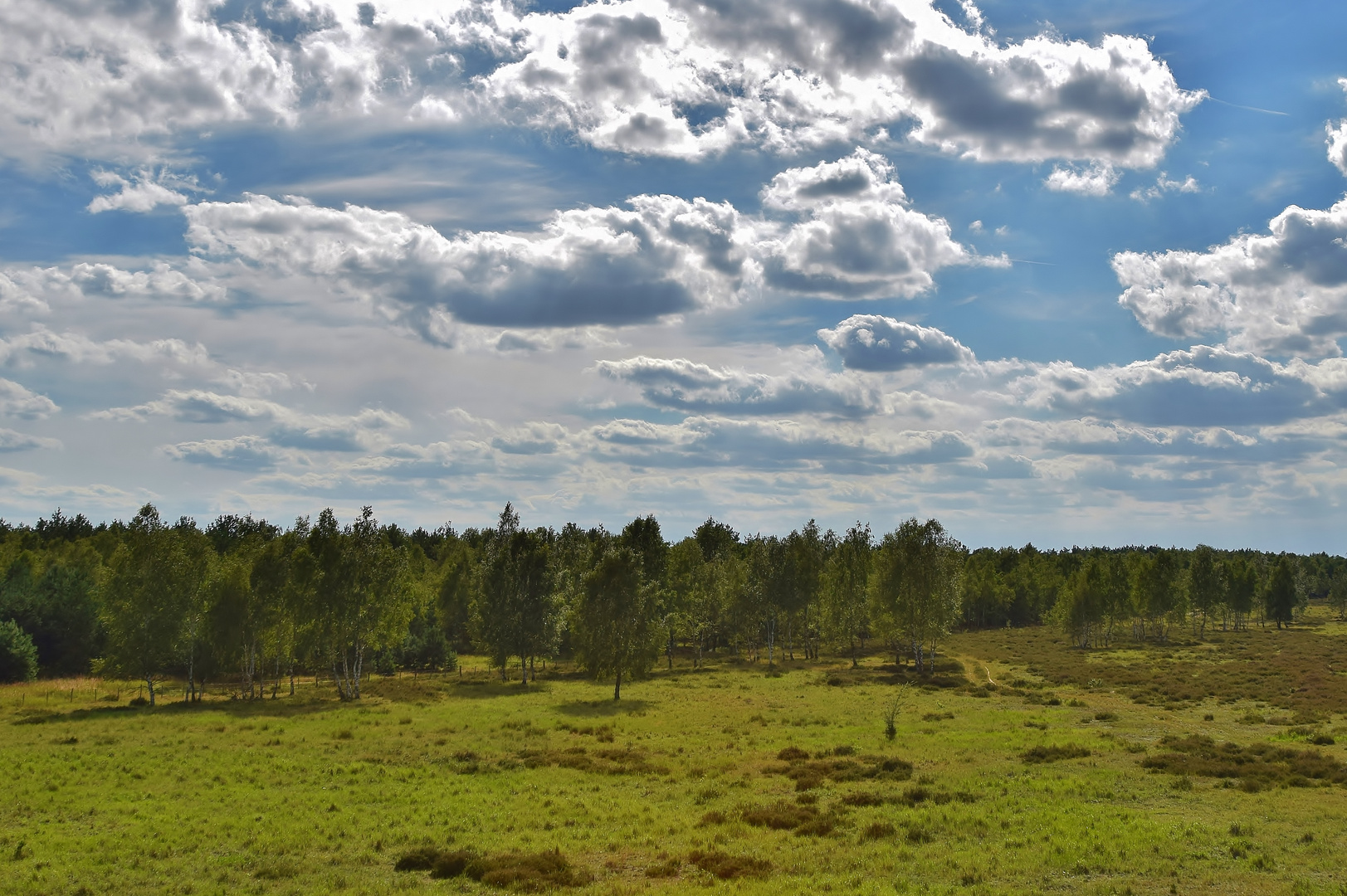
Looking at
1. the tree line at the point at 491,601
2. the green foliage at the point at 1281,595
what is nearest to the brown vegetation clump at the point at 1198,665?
the green foliage at the point at 1281,595

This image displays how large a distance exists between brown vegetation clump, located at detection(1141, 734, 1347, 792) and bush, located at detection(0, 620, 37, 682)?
107007 millimetres

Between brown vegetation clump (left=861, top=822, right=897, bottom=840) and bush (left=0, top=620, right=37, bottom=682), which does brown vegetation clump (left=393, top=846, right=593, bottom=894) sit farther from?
bush (left=0, top=620, right=37, bottom=682)

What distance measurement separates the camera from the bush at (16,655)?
87.2 meters

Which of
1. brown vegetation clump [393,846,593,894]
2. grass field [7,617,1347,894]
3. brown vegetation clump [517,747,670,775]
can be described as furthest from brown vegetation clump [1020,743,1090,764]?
brown vegetation clump [393,846,593,894]

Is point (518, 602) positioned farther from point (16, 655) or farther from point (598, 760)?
point (16, 655)

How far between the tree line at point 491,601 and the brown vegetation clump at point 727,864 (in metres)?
51.7

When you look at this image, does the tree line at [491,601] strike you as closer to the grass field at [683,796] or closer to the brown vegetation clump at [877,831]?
the grass field at [683,796]

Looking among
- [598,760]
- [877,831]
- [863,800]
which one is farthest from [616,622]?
[877,831]

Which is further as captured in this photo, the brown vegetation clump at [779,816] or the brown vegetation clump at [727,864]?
the brown vegetation clump at [779,816]

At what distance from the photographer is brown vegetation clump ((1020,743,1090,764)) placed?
4456cm

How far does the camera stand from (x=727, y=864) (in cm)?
2778

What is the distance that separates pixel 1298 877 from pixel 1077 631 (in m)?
131

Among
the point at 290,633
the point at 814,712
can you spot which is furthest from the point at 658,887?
the point at 290,633

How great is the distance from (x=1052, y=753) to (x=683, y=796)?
21.8m
